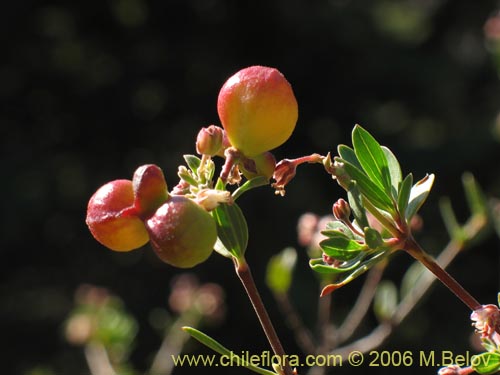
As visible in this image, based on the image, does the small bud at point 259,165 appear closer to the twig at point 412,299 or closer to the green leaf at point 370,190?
the green leaf at point 370,190

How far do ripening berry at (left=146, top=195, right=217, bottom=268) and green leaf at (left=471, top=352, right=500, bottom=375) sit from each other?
154mm

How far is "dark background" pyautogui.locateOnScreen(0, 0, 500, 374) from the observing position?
15.4 feet

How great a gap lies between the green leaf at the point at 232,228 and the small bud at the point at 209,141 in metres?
0.03

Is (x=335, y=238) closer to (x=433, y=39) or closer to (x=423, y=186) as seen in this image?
(x=423, y=186)

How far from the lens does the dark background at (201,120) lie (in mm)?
4695

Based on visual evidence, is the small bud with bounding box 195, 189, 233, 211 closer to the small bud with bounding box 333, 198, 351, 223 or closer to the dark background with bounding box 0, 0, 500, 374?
the small bud with bounding box 333, 198, 351, 223

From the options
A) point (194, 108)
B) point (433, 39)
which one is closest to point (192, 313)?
point (194, 108)

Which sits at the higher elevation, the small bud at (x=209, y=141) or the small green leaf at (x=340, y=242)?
the small bud at (x=209, y=141)

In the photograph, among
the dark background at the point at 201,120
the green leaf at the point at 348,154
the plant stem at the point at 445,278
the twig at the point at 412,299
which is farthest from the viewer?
the dark background at the point at 201,120

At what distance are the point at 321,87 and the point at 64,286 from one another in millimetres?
2119

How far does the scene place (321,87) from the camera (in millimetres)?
5664

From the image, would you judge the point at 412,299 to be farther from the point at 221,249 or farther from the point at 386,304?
the point at 221,249

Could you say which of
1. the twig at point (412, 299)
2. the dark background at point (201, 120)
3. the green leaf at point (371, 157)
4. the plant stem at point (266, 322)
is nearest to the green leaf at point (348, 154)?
the green leaf at point (371, 157)

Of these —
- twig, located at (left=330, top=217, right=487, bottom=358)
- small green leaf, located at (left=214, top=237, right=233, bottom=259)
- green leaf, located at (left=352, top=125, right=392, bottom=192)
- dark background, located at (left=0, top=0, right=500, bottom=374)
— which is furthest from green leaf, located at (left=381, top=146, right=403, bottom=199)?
dark background, located at (left=0, top=0, right=500, bottom=374)
